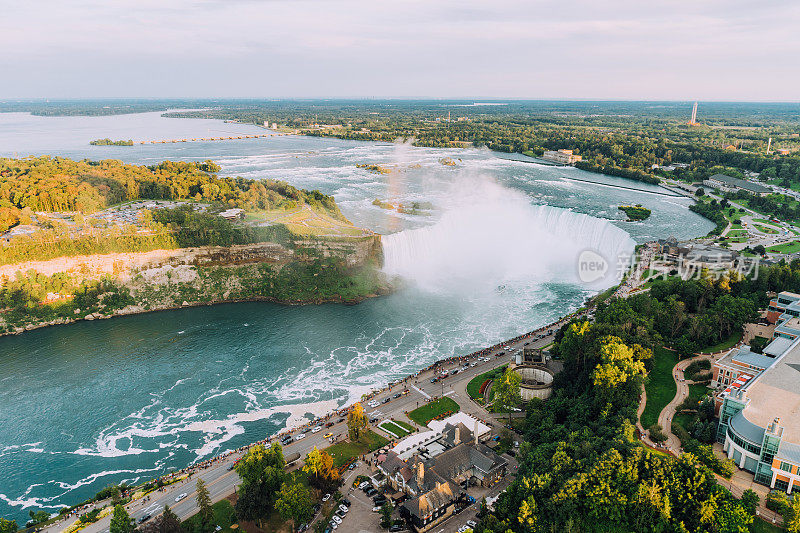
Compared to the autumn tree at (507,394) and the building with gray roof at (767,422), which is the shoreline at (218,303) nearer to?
the autumn tree at (507,394)

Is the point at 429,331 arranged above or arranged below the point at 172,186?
below

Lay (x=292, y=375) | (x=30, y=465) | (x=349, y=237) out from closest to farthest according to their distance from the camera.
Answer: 1. (x=30, y=465)
2. (x=292, y=375)
3. (x=349, y=237)

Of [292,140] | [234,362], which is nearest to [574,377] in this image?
[234,362]

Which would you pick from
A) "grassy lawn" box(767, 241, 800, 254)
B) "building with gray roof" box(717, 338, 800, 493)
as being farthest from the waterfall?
"building with gray roof" box(717, 338, 800, 493)

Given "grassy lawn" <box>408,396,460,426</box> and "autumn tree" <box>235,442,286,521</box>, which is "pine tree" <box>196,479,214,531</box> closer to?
"autumn tree" <box>235,442,286,521</box>

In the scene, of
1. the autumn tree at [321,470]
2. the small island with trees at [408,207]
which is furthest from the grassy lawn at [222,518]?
the small island with trees at [408,207]

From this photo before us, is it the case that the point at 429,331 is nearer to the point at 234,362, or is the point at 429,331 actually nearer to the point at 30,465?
the point at 234,362

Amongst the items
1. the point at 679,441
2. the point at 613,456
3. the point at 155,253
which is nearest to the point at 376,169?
the point at 155,253

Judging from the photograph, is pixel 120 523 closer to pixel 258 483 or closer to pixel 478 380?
pixel 258 483
